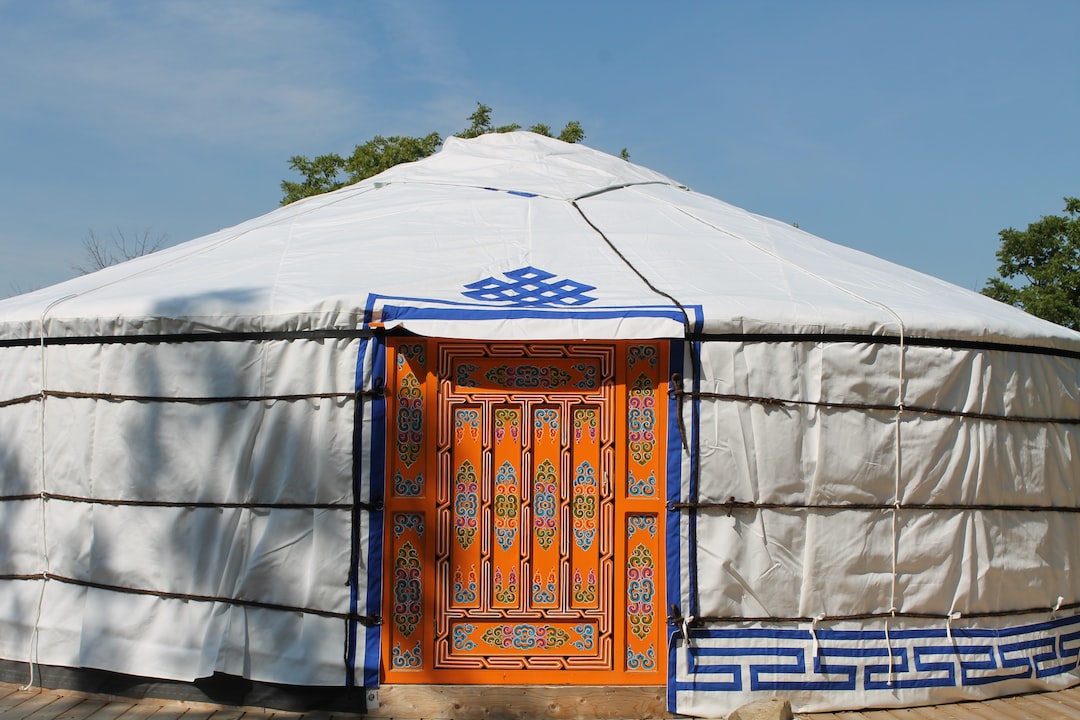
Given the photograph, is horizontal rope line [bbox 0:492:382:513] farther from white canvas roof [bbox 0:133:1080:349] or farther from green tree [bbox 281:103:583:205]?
green tree [bbox 281:103:583:205]

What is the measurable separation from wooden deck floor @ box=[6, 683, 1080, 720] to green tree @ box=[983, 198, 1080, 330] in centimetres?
1375

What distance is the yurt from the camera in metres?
3.32

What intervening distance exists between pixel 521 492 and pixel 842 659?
4.26 ft

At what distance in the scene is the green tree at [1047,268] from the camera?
51.9 ft

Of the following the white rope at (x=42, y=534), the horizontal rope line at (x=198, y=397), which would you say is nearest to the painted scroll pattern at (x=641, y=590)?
the horizontal rope line at (x=198, y=397)

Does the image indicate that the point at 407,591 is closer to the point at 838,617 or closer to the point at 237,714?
the point at 237,714

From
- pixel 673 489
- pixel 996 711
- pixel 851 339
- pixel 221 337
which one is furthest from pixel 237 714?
pixel 996 711

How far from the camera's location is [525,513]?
3.38 meters

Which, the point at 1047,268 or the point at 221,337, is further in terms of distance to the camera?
the point at 1047,268

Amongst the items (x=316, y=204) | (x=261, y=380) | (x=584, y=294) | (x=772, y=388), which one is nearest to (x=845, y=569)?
(x=772, y=388)

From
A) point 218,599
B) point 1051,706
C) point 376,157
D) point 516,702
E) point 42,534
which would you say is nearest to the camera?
point 516,702

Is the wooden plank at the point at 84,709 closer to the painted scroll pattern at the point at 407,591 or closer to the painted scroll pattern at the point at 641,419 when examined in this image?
the painted scroll pattern at the point at 407,591

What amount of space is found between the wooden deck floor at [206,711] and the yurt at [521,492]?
0.07 meters

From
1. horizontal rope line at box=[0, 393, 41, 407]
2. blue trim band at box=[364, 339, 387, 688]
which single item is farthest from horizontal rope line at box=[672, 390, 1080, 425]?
horizontal rope line at box=[0, 393, 41, 407]
